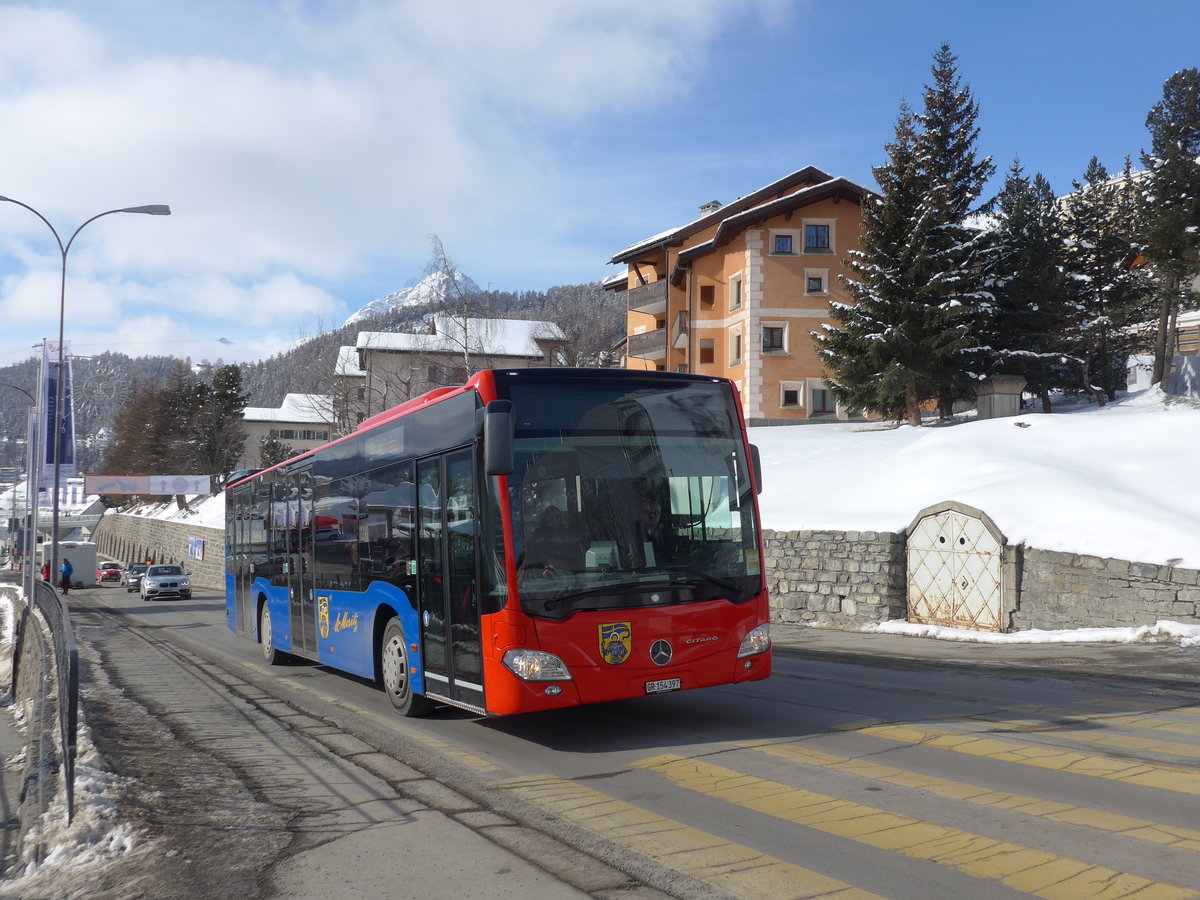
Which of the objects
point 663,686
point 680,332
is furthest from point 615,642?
point 680,332

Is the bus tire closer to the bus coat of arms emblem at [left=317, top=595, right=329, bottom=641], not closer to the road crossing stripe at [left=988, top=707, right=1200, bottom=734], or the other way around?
the bus coat of arms emblem at [left=317, top=595, right=329, bottom=641]

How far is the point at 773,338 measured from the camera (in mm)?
44469

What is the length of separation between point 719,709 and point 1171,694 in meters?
4.45

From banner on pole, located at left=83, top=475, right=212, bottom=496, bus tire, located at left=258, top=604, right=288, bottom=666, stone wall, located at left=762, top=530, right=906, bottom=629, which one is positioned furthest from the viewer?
banner on pole, located at left=83, top=475, right=212, bottom=496

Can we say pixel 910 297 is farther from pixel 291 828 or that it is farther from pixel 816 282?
pixel 291 828

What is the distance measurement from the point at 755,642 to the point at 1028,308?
31160 millimetres

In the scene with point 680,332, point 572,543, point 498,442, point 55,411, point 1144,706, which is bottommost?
point 1144,706

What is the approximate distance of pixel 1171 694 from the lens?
9828 millimetres

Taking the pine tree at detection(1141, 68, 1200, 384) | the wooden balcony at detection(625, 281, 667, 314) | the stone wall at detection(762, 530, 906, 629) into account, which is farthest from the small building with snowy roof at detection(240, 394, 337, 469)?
the stone wall at detection(762, 530, 906, 629)

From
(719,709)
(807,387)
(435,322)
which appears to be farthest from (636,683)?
(807,387)

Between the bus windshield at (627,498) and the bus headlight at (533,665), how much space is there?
0.31 metres

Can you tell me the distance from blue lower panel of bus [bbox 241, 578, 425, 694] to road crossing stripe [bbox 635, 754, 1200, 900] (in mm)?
3219

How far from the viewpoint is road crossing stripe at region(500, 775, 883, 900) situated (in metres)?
4.59

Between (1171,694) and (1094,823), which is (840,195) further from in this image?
(1094,823)
